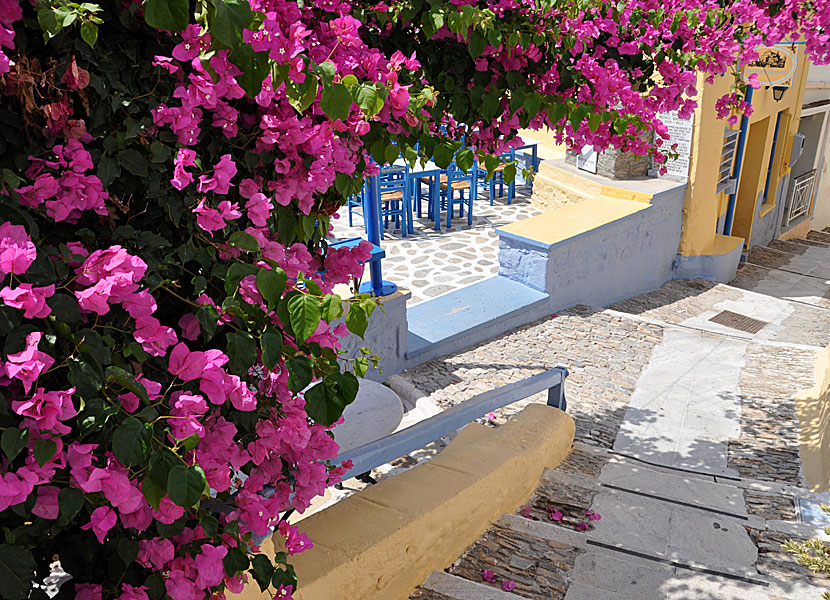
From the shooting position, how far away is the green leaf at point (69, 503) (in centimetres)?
137

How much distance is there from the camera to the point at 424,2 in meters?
2.87

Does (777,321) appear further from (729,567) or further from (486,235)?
(729,567)

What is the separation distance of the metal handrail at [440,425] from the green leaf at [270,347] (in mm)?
930

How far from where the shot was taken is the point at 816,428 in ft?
18.2

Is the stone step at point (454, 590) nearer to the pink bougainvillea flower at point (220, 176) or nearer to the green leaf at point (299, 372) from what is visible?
the green leaf at point (299, 372)

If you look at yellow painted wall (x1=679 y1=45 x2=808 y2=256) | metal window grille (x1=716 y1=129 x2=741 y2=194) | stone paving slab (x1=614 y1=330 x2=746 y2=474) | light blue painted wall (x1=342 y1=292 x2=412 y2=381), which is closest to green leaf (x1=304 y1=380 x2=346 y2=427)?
stone paving slab (x1=614 y1=330 x2=746 y2=474)

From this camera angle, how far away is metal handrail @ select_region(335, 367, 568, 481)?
2.75 metres

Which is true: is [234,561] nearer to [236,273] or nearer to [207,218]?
[236,273]

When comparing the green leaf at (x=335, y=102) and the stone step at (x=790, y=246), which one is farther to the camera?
the stone step at (x=790, y=246)

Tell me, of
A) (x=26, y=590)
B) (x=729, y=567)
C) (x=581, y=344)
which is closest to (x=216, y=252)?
(x=26, y=590)

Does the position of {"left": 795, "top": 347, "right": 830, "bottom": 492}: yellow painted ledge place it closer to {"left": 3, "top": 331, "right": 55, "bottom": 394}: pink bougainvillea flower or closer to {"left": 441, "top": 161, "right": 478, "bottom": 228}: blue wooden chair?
{"left": 3, "top": 331, "right": 55, "bottom": 394}: pink bougainvillea flower

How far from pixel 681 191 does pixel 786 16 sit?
7386 millimetres

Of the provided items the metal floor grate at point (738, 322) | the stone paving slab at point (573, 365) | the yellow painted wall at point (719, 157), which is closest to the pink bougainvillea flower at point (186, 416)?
the stone paving slab at point (573, 365)

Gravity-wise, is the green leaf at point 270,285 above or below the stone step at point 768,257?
above
